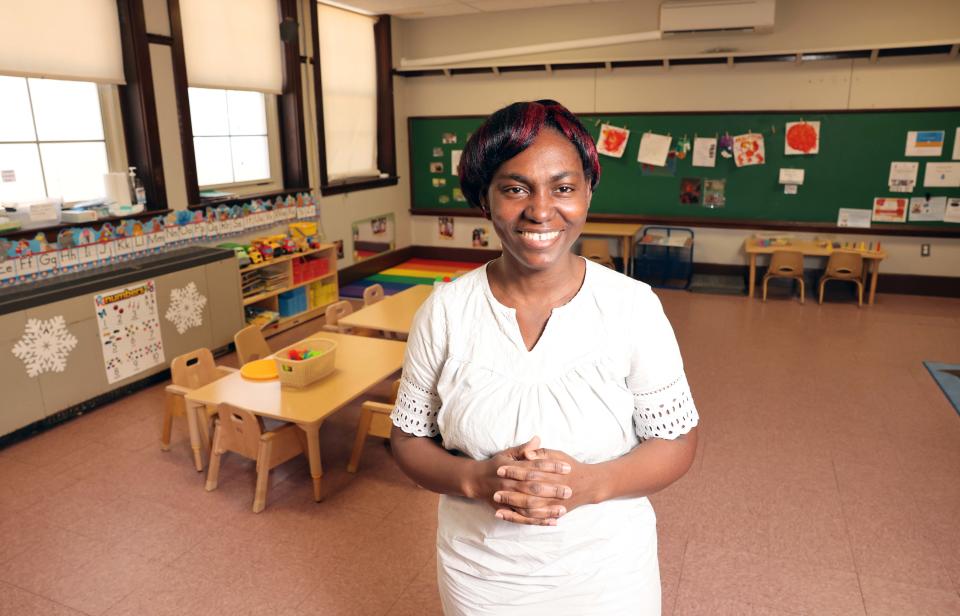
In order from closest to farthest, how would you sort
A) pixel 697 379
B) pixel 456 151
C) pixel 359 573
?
pixel 359 573 < pixel 697 379 < pixel 456 151

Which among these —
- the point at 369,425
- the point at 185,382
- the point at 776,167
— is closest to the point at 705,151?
the point at 776,167

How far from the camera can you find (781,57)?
271 inches

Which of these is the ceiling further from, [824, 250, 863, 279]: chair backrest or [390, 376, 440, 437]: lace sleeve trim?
[390, 376, 440, 437]: lace sleeve trim

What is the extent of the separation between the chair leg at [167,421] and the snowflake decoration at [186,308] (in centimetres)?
118

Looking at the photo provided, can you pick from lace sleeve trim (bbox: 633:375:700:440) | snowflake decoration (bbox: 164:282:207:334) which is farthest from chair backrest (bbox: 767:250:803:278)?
lace sleeve trim (bbox: 633:375:700:440)

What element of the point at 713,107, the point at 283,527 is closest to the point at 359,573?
the point at 283,527

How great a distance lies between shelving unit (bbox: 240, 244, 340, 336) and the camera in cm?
588

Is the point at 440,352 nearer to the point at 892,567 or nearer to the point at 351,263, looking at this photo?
the point at 892,567

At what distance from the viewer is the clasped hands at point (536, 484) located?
3.44 feet

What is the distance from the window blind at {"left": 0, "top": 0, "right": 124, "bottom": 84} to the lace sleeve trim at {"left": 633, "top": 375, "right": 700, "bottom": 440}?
452 centimetres

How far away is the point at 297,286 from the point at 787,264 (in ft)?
16.2

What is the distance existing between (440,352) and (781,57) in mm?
7061

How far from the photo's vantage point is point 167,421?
3793 millimetres

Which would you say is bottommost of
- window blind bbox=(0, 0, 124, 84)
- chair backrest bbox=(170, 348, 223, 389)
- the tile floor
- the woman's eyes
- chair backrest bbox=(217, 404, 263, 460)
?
the tile floor
